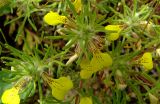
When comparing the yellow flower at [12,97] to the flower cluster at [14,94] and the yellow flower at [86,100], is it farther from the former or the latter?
the yellow flower at [86,100]

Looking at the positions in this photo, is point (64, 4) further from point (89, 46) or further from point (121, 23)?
point (89, 46)

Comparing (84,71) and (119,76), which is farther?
(119,76)

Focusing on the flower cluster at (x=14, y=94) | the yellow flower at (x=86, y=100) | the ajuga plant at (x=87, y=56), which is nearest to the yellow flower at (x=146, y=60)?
the ajuga plant at (x=87, y=56)

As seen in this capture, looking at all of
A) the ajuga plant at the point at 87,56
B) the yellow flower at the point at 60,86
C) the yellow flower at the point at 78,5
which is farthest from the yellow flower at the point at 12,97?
the yellow flower at the point at 78,5

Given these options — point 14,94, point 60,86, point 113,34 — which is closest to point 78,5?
point 113,34

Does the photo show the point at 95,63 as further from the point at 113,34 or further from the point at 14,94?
the point at 14,94

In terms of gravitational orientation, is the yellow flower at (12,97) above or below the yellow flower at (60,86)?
below

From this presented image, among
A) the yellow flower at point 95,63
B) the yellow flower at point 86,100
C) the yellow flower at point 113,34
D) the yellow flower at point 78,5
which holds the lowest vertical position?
the yellow flower at point 86,100

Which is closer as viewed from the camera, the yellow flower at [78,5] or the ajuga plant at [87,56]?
the ajuga plant at [87,56]

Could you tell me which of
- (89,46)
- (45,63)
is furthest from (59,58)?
(89,46)
